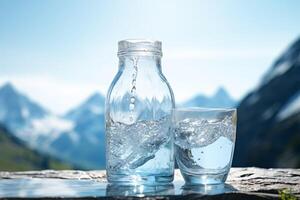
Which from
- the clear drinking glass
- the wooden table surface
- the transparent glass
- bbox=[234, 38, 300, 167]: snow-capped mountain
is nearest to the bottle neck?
the transparent glass

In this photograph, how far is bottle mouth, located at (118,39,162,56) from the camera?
3.29 m

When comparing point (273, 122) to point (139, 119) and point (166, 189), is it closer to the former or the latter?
point (139, 119)

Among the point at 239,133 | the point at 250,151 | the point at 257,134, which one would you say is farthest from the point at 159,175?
the point at 239,133

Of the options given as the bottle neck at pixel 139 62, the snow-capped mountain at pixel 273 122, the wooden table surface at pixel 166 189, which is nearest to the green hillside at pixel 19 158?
the snow-capped mountain at pixel 273 122

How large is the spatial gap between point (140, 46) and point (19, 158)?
535 feet

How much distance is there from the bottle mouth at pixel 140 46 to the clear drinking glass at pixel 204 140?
443 mm

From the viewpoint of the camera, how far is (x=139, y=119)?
3.22m

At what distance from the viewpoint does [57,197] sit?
2758mm

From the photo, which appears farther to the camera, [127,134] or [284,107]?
[284,107]

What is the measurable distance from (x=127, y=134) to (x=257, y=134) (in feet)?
259

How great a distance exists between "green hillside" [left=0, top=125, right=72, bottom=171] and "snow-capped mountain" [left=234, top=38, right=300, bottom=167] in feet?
252

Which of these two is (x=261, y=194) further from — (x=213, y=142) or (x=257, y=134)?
(x=257, y=134)

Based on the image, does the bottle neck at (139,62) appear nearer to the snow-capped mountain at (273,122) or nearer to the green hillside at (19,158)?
the snow-capped mountain at (273,122)

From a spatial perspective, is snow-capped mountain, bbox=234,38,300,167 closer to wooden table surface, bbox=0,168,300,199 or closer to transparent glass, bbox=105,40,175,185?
wooden table surface, bbox=0,168,300,199
